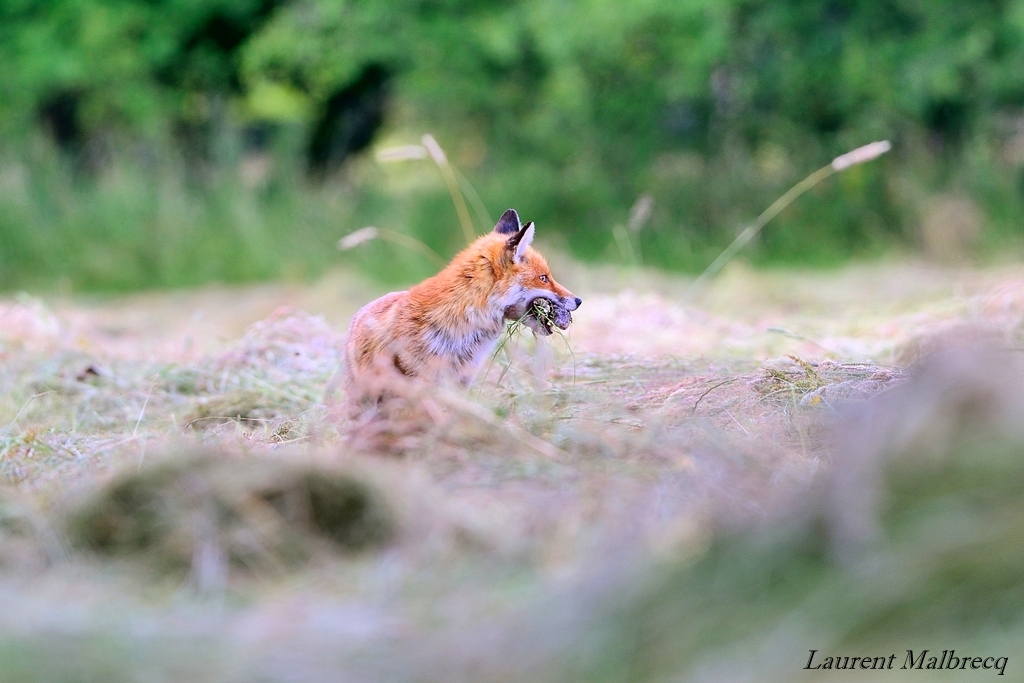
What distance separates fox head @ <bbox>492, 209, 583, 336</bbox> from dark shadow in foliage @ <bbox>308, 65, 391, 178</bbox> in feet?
44.7

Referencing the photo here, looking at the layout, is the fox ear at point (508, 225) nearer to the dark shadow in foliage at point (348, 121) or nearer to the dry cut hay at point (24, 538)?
the dry cut hay at point (24, 538)

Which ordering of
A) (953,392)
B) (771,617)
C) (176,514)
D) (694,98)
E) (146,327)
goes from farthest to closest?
(694,98)
(146,327)
(176,514)
(953,392)
(771,617)

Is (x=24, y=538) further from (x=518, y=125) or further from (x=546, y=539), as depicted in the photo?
(x=518, y=125)

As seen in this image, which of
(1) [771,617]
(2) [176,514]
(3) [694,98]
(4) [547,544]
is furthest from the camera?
(3) [694,98]

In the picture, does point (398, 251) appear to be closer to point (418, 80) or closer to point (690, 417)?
point (418, 80)

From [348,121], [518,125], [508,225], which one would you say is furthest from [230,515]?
[348,121]

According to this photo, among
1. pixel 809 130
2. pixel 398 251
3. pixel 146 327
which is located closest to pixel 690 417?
pixel 146 327

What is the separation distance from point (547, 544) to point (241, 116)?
1693 cm

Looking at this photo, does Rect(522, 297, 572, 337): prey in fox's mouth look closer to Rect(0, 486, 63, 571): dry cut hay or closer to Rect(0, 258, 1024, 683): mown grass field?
Rect(0, 258, 1024, 683): mown grass field

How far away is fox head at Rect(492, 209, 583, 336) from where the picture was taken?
4.49 meters

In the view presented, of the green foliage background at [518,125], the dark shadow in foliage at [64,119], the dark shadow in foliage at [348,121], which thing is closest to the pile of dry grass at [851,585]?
the green foliage background at [518,125]

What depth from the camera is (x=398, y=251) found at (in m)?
13.1

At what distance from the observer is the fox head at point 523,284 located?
4488 millimetres

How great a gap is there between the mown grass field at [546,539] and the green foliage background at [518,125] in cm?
965
